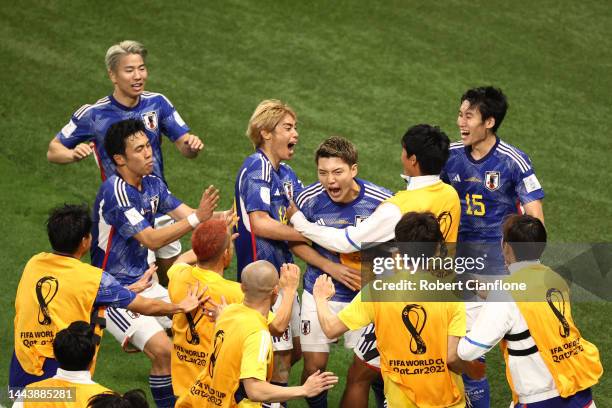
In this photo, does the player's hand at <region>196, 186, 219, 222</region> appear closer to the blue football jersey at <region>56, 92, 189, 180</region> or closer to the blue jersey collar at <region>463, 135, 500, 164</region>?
the blue football jersey at <region>56, 92, 189, 180</region>

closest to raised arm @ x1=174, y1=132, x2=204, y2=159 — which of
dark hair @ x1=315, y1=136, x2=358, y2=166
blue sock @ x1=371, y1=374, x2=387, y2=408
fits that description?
dark hair @ x1=315, y1=136, x2=358, y2=166

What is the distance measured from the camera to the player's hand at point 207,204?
22.4 ft

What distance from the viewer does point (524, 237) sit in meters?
5.57

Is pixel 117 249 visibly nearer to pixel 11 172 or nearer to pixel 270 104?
pixel 270 104

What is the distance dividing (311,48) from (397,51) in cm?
111

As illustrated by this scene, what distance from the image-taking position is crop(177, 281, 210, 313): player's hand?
237 inches

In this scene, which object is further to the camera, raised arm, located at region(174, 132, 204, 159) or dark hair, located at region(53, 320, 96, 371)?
raised arm, located at region(174, 132, 204, 159)

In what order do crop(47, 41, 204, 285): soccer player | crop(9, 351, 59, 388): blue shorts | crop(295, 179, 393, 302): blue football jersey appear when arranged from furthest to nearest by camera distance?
crop(47, 41, 204, 285): soccer player < crop(295, 179, 393, 302): blue football jersey < crop(9, 351, 59, 388): blue shorts

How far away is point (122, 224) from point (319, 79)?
616 centimetres

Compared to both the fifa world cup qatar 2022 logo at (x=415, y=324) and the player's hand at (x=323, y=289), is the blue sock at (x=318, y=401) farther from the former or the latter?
the fifa world cup qatar 2022 logo at (x=415, y=324)

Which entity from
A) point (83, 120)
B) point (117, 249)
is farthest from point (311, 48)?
point (117, 249)

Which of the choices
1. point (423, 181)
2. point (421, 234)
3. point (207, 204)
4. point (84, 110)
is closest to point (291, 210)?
point (207, 204)

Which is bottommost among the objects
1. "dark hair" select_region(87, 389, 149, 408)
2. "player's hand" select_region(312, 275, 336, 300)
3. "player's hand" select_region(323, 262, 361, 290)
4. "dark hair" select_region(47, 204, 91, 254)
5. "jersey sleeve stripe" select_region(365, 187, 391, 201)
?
"dark hair" select_region(87, 389, 149, 408)

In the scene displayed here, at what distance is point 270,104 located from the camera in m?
7.09
